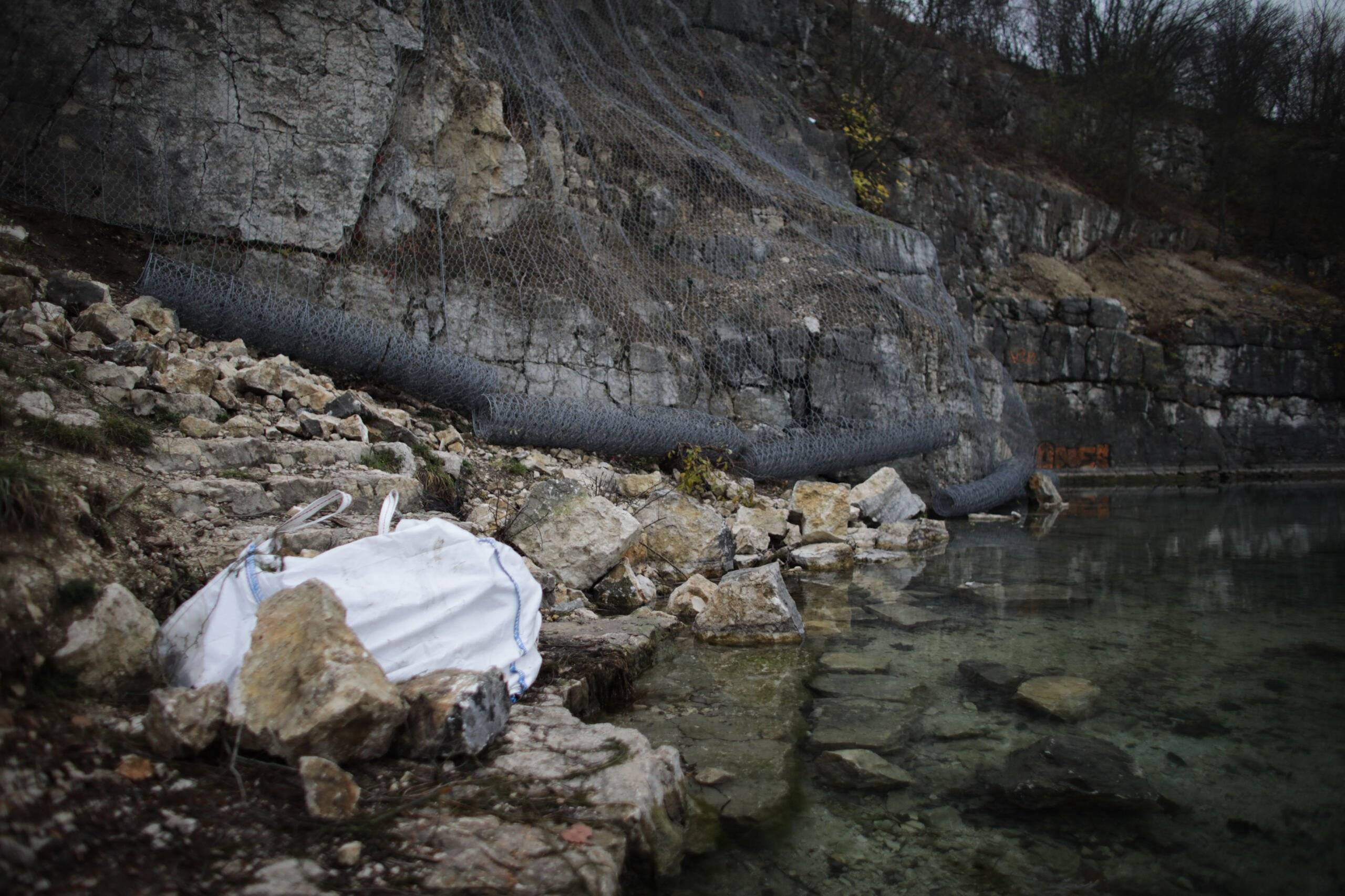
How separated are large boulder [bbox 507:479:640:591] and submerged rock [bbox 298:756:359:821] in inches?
81.0

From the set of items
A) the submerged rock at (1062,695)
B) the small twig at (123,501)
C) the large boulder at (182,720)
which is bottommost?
the submerged rock at (1062,695)

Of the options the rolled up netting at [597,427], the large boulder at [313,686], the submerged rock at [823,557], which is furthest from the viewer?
the rolled up netting at [597,427]

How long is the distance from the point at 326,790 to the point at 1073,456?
45.4ft

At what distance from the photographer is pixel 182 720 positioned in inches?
54.6

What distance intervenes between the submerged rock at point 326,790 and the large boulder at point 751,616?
6.19 ft

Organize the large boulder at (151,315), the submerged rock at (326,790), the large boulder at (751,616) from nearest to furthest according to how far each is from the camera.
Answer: the submerged rock at (326,790)
the large boulder at (751,616)
the large boulder at (151,315)

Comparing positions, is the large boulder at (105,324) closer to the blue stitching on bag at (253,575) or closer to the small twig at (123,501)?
the small twig at (123,501)

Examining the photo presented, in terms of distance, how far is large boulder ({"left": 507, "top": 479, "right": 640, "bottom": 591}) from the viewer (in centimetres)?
352

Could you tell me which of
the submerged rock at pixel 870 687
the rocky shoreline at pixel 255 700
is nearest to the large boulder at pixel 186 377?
the rocky shoreline at pixel 255 700

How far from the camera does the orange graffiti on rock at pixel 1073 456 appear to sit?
42.9 feet

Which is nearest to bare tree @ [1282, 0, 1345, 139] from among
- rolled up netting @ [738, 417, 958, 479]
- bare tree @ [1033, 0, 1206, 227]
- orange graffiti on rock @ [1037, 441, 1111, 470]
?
bare tree @ [1033, 0, 1206, 227]

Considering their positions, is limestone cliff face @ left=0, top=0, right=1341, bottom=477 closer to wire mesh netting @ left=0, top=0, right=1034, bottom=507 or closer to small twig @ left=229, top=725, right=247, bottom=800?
wire mesh netting @ left=0, top=0, right=1034, bottom=507

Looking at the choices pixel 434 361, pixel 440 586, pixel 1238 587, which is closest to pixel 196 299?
pixel 434 361

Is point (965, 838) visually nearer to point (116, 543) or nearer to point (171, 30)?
point (116, 543)
